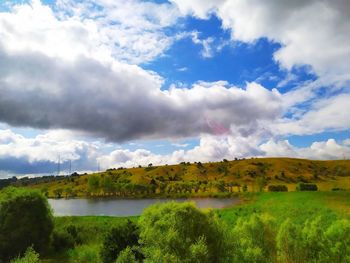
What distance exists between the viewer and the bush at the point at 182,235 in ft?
53.9

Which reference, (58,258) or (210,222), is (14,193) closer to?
(58,258)

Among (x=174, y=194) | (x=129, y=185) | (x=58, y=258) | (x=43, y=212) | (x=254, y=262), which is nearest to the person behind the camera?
(x=254, y=262)

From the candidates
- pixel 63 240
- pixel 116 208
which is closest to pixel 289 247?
pixel 63 240

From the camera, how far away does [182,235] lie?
56.2 ft

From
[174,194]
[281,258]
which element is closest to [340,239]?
[281,258]

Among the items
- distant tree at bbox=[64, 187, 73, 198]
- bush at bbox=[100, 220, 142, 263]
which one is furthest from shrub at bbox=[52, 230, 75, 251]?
distant tree at bbox=[64, 187, 73, 198]

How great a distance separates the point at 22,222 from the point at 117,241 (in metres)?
14.4

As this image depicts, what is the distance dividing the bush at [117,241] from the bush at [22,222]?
12.7 meters

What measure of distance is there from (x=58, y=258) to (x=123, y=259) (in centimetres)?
1781

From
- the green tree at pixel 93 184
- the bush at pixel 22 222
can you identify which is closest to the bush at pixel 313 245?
the bush at pixel 22 222

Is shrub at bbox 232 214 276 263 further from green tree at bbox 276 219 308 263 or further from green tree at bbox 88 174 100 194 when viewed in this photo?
green tree at bbox 88 174 100 194

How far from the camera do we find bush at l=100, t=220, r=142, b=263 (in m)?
29.0

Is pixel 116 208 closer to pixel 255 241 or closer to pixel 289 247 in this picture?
pixel 255 241

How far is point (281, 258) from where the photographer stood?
64.0 feet
